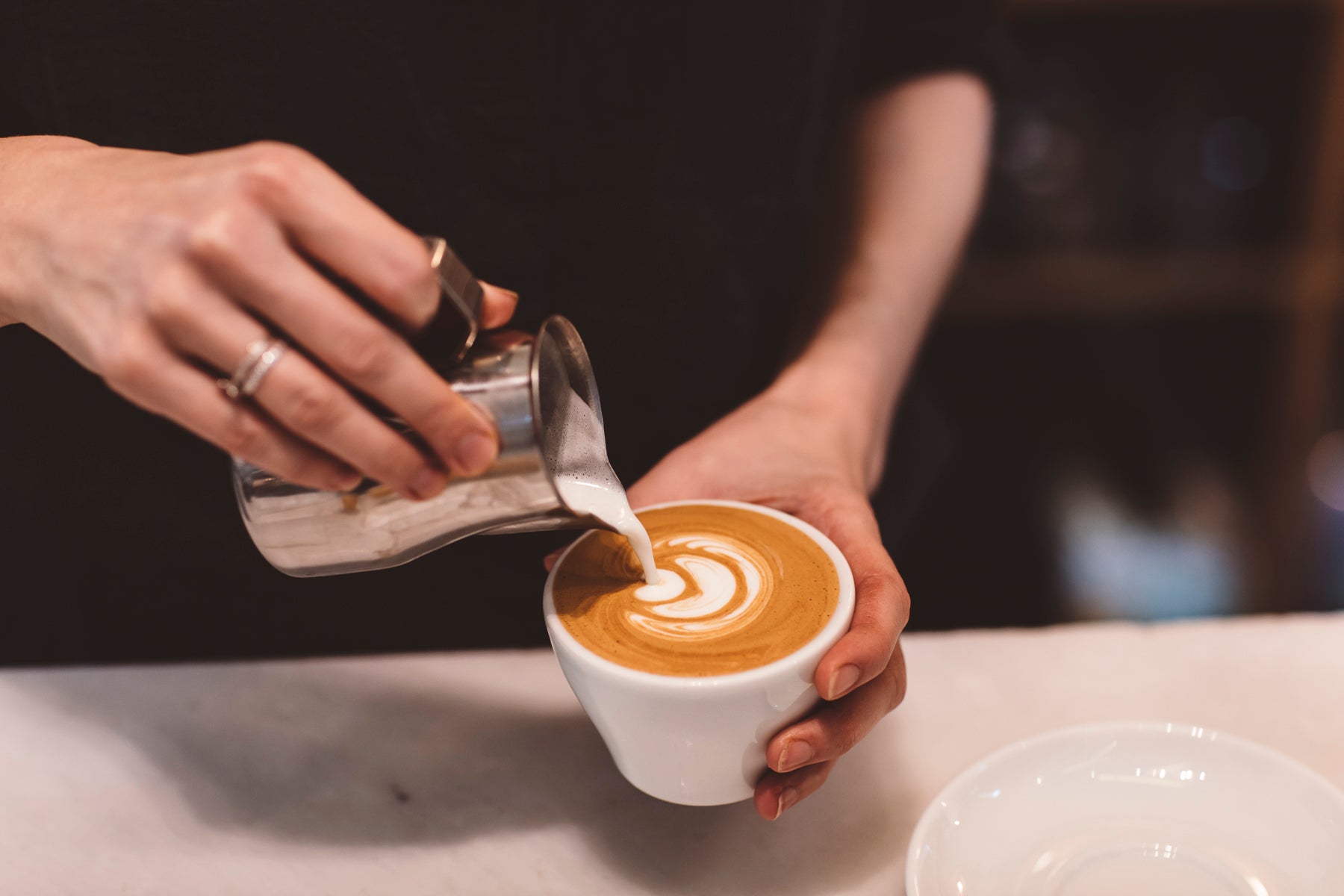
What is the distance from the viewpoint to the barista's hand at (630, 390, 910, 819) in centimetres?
75

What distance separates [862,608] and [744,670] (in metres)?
0.13

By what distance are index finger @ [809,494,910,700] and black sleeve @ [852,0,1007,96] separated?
76 cm

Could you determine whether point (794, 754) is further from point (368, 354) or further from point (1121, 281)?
point (1121, 281)

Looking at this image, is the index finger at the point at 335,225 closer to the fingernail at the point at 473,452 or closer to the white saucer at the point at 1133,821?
the fingernail at the point at 473,452

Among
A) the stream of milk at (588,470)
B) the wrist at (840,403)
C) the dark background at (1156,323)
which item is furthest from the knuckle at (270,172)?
the dark background at (1156,323)

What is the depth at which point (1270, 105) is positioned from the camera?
7.44ft

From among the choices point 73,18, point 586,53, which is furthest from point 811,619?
point 73,18

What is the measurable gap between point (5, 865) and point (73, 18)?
0.79 m

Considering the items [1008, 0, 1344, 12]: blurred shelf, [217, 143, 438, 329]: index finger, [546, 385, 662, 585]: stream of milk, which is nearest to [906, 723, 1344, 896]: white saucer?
[546, 385, 662, 585]: stream of milk

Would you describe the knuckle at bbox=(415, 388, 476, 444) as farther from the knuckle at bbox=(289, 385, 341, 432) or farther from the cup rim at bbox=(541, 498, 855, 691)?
the cup rim at bbox=(541, 498, 855, 691)

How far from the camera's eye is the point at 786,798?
2.55 ft

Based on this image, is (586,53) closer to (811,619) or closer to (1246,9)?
(811,619)

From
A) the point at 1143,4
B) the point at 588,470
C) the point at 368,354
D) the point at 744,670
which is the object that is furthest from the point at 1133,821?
the point at 1143,4

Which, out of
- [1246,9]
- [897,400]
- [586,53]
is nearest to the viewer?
[586,53]
